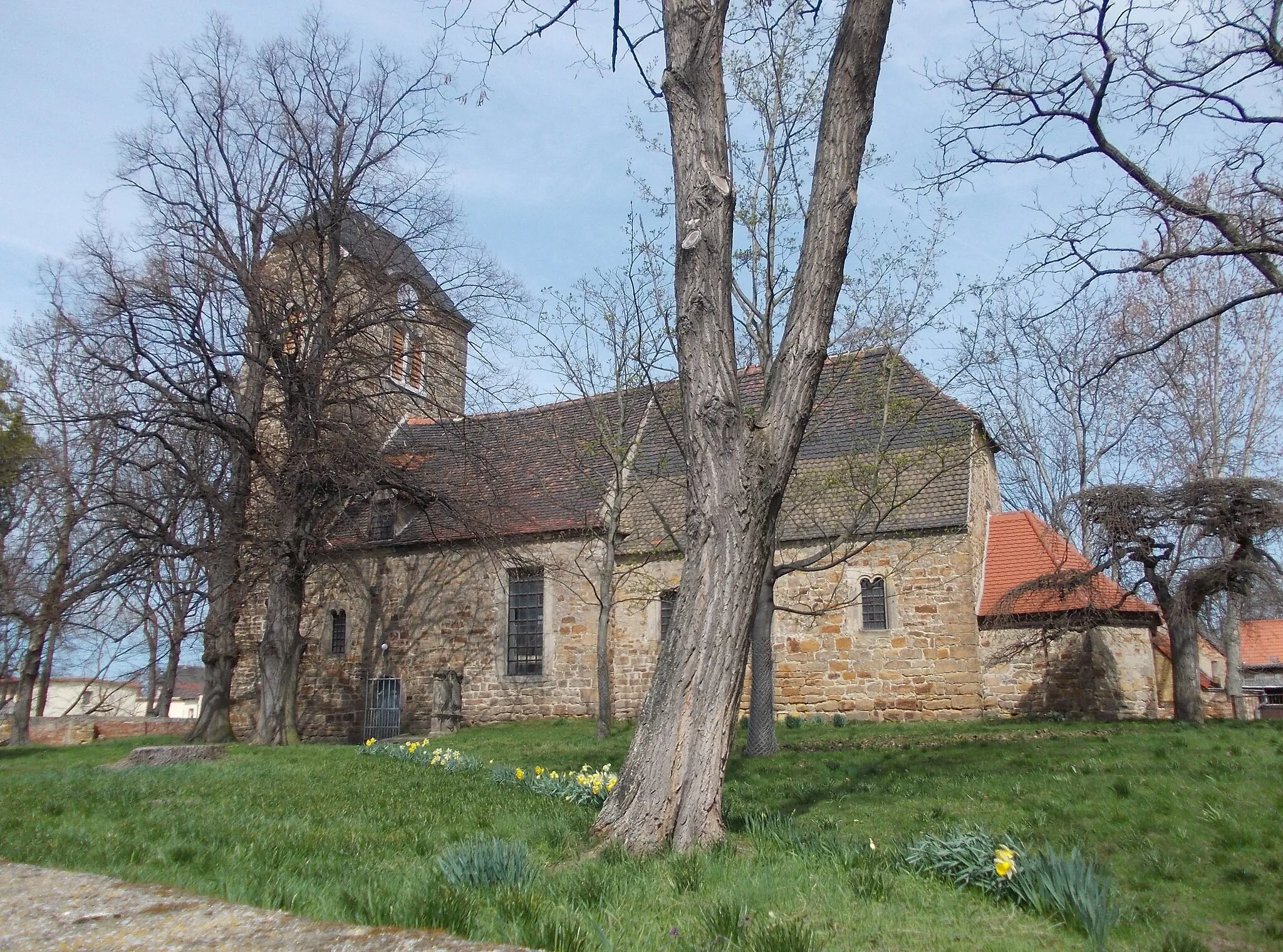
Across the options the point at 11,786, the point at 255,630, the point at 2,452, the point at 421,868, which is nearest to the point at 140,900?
the point at 421,868

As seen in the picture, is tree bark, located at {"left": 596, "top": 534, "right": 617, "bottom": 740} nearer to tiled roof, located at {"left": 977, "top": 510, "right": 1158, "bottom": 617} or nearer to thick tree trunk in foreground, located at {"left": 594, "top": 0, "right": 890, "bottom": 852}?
tiled roof, located at {"left": 977, "top": 510, "right": 1158, "bottom": 617}

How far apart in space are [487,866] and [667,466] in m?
13.3

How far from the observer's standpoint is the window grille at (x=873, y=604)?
63.6ft

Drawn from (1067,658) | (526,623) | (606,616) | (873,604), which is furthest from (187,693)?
(1067,658)

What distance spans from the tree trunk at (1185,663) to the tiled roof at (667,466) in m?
4.08

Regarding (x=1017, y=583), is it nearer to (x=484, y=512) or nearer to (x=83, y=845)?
(x=484, y=512)

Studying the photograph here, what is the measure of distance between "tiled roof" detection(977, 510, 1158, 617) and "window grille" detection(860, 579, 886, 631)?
1.85m

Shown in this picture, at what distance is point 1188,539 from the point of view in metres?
16.0

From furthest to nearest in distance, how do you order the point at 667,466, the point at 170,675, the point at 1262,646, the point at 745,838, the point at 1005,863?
the point at 1262,646, the point at 170,675, the point at 667,466, the point at 745,838, the point at 1005,863

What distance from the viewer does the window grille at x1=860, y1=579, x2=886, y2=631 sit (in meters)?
19.4

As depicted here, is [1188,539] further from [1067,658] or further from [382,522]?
[382,522]

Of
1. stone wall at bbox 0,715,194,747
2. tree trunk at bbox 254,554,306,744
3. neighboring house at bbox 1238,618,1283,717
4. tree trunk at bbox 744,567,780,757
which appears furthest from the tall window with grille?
neighboring house at bbox 1238,618,1283,717

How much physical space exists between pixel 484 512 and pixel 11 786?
1148 cm

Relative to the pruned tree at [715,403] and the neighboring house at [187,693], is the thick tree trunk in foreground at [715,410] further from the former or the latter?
the neighboring house at [187,693]
